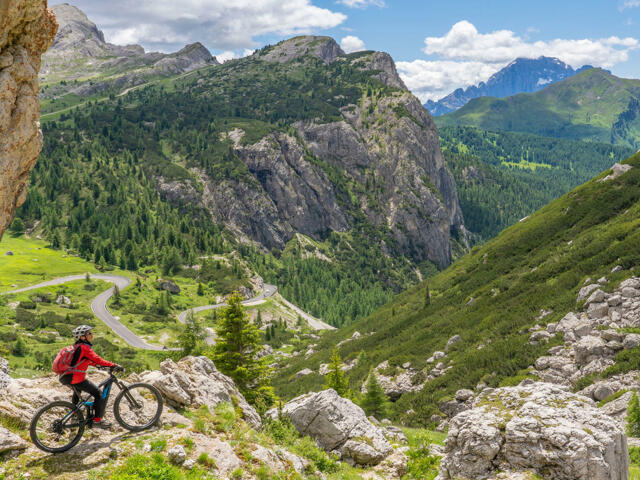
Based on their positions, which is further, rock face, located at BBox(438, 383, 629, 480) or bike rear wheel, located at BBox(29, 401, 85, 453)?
rock face, located at BBox(438, 383, 629, 480)

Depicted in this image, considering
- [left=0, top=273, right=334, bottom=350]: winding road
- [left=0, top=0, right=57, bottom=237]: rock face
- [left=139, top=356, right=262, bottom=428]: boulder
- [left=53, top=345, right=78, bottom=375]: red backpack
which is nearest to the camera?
[left=53, top=345, right=78, bottom=375]: red backpack

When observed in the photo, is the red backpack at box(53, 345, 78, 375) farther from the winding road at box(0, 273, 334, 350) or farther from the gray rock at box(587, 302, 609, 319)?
the winding road at box(0, 273, 334, 350)

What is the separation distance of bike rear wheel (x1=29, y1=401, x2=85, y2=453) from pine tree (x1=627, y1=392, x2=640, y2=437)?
1211 inches

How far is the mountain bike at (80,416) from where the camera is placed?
12.6m

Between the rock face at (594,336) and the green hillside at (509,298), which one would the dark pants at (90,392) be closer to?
the green hillside at (509,298)

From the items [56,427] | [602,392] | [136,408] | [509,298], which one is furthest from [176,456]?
[509,298]

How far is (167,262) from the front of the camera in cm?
18962

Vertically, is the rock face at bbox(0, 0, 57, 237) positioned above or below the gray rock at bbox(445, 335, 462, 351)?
above

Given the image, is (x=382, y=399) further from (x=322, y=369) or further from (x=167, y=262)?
(x=167, y=262)

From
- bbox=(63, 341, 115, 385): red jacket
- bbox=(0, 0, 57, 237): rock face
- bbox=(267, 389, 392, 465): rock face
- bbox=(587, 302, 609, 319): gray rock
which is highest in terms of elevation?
bbox=(0, 0, 57, 237): rock face

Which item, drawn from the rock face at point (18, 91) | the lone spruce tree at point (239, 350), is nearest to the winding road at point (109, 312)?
the lone spruce tree at point (239, 350)

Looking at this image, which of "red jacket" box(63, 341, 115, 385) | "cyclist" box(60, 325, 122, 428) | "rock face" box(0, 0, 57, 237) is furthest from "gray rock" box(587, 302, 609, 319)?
"rock face" box(0, 0, 57, 237)

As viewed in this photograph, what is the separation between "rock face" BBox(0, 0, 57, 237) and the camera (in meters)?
17.5

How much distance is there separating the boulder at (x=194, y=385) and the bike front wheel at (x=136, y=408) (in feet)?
3.65
